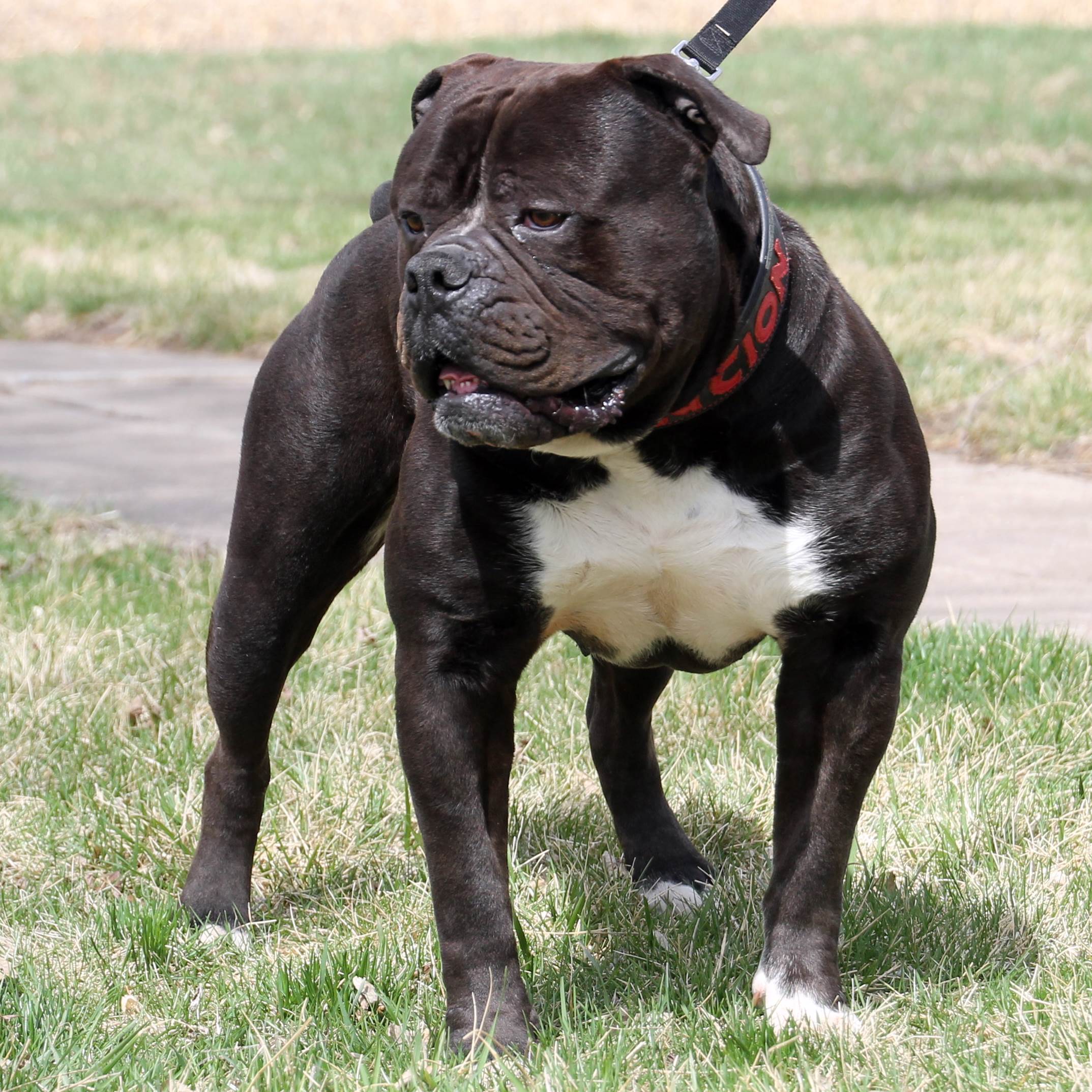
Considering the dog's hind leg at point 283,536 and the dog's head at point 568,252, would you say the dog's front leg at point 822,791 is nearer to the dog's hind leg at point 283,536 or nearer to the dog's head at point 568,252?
the dog's head at point 568,252

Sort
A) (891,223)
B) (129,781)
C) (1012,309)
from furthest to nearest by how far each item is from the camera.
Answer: (891,223) → (1012,309) → (129,781)

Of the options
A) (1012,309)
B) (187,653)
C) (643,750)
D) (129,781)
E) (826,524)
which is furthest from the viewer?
(1012,309)

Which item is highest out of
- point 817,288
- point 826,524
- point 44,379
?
point 817,288

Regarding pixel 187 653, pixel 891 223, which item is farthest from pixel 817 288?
pixel 891 223

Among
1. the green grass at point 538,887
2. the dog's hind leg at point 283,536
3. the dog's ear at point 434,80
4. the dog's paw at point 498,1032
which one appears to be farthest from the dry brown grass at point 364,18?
the dog's paw at point 498,1032

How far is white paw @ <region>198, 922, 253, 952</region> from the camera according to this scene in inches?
131

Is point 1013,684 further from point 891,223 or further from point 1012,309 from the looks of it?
point 891,223

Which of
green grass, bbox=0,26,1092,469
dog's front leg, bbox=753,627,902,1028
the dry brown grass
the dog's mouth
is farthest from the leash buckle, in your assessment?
the dry brown grass

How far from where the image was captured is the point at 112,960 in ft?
10.4

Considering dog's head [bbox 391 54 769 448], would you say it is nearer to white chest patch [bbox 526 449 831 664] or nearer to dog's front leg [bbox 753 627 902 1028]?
white chest patch [bbox 526 449 831 664]

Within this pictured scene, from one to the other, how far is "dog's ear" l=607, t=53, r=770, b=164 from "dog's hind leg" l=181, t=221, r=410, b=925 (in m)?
0.87

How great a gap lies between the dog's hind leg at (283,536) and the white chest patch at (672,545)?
0.63 m

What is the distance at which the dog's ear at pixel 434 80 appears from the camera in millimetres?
2965

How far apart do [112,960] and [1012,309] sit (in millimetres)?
6580
